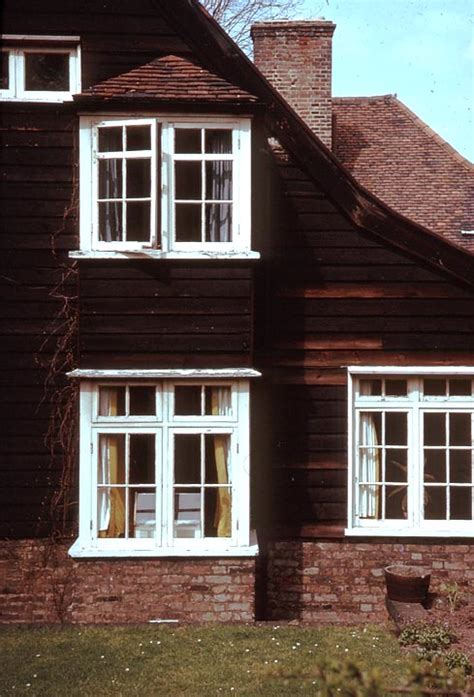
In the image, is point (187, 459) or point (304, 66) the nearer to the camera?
point (187, 459)

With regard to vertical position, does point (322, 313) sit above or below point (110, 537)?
above

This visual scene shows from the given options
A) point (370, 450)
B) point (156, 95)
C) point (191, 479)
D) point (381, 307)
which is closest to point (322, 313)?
point (381, 307)

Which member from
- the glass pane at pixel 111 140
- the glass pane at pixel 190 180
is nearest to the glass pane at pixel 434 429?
the glass pane at pixel 190 180

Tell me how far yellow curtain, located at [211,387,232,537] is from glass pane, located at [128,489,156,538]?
0.79 metres

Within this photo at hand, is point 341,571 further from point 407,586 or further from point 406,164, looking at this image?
point 406,164

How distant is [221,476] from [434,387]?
10.0 ft

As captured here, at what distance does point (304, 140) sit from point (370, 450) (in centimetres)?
411

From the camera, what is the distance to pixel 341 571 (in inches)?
420

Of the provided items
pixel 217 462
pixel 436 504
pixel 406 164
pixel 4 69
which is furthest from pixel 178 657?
pixel 406 164

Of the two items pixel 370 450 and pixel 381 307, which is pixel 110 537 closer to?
pixel 370 450

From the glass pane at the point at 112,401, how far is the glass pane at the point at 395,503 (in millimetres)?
3666

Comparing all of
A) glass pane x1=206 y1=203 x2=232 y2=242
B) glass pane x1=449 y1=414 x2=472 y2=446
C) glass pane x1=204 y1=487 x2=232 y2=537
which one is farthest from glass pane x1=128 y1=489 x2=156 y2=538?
glass pane x1=449 y1=414 x2=472 y2=446

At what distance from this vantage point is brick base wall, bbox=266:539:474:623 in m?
10.6

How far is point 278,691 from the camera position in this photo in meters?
7.64
